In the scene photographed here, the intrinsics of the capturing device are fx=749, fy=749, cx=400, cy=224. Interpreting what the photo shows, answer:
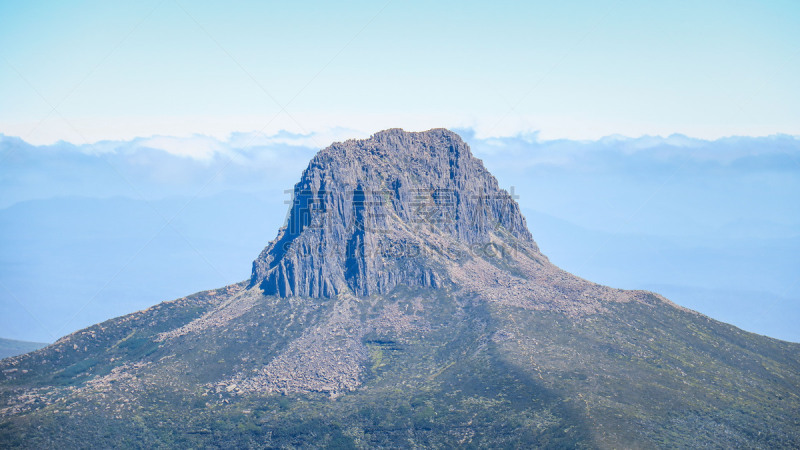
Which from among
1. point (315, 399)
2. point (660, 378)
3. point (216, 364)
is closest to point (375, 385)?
point (315, 399)

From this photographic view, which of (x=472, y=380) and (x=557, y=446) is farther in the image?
(x=472, y=380)

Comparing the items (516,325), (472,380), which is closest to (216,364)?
(472,380)

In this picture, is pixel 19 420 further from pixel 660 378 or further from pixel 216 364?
pixel 660 378

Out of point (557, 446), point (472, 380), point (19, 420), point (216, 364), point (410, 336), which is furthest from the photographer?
point (410, 336)

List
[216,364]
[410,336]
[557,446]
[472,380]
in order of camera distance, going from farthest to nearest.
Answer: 1. [410,336]
2. [216,364]
3. [472,380]
4. [557,446]

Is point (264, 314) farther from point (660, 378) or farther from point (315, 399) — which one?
point (660, 378)

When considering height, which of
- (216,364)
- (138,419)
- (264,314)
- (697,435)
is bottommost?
(697,435)

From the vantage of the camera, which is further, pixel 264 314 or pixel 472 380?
pixel 264 314

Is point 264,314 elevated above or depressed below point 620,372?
above

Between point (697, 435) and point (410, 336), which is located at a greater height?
point (410, 336)
